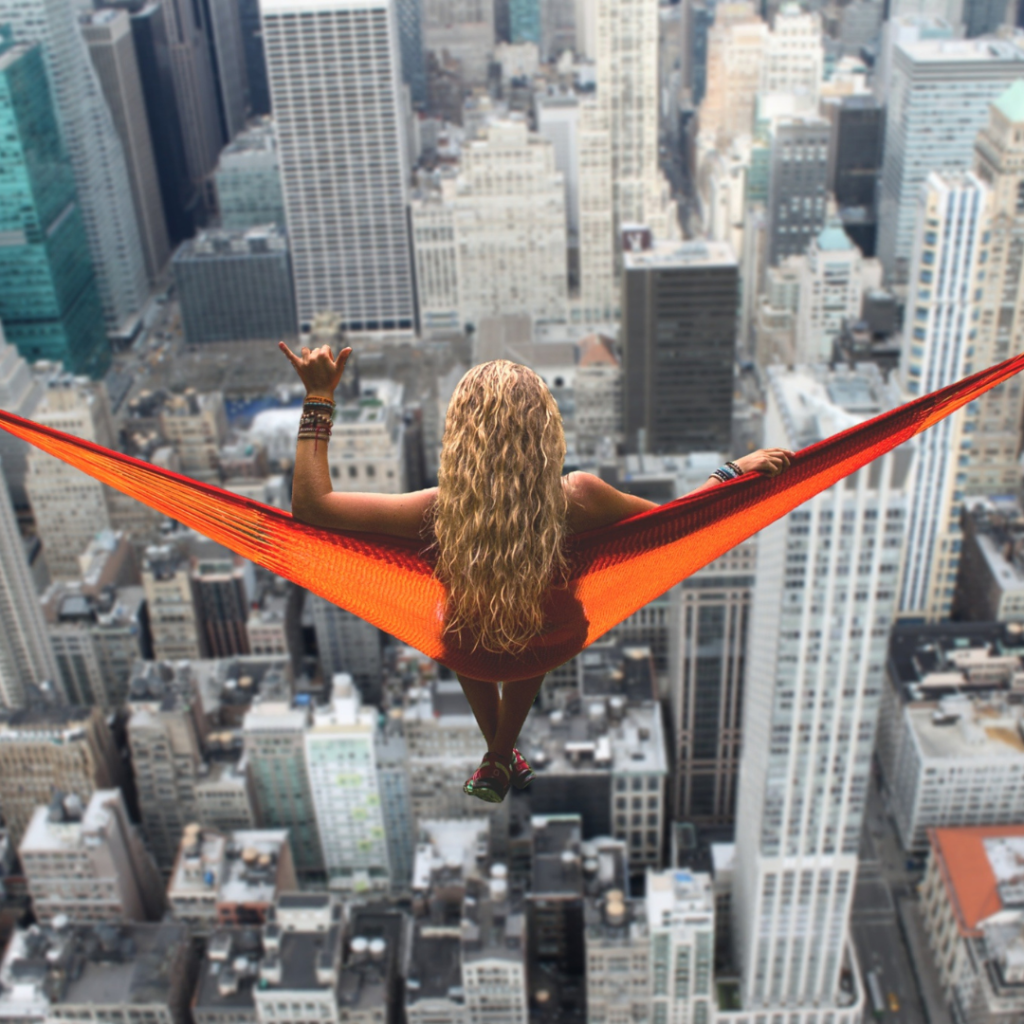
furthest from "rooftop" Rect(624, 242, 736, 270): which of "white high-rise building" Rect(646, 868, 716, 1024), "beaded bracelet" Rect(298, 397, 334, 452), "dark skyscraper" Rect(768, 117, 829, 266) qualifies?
"beaded bracelet" Rect(298, 397, 334, 452)

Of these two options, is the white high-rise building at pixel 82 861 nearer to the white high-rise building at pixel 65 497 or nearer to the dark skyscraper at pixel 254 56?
the white high-rise building at pixel 65 497

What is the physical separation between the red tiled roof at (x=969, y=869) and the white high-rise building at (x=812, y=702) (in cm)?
437

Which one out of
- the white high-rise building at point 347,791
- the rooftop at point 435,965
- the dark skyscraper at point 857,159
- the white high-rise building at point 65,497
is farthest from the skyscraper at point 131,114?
the rooftop at point 435,965

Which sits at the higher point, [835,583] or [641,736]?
[835,583]

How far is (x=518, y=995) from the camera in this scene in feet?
129

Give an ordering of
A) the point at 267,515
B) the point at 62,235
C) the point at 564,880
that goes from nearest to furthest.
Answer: the point at 267,515
the point at 564,880
the point at 62,235

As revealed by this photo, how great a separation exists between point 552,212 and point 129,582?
154 feet

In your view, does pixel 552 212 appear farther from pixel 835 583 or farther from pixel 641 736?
pixel 835 583

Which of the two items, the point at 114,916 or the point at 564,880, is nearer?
the point at 564,880

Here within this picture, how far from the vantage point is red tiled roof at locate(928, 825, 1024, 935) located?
42.6 meters

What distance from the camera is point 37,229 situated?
8456 cm

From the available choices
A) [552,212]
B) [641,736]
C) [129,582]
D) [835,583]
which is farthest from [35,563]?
[835,583]

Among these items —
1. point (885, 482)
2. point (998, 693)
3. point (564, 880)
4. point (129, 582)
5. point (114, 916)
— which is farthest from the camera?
point (129, 582)

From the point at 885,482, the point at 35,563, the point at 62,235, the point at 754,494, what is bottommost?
the point at 35,563
